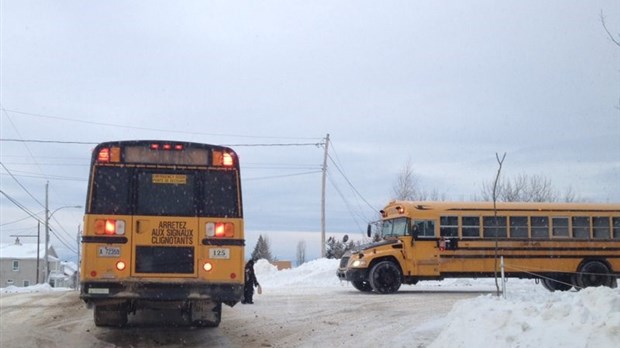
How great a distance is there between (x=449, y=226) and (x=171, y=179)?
39.3 feet

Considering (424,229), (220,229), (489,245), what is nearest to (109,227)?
(220,229)

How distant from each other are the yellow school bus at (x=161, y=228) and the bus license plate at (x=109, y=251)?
1 cm

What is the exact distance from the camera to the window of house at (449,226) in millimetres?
20469

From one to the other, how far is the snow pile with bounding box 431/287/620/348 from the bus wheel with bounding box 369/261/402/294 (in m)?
10.7

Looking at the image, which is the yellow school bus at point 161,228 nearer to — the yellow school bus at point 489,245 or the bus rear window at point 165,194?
the bus rear window at point 165,194

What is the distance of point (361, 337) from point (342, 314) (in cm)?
282

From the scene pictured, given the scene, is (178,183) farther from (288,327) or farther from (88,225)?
(288,327)

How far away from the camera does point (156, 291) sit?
32.3 feet

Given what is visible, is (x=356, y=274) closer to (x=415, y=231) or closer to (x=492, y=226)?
(x=415, y=231)

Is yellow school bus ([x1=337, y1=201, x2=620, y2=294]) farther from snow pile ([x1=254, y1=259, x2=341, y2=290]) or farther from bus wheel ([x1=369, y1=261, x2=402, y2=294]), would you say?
snow pile ([x1=254, y1=259, x2=341, y2=290])

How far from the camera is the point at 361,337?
11086 mm

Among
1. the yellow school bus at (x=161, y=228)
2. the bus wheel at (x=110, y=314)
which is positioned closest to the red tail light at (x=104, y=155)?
the yellow school bus at (x=161, y=228)

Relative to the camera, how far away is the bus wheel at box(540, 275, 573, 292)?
2127cm

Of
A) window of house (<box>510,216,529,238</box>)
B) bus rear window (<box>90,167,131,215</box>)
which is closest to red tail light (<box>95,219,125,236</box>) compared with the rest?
bus rear window (<box>90,167,131,215</box>)
